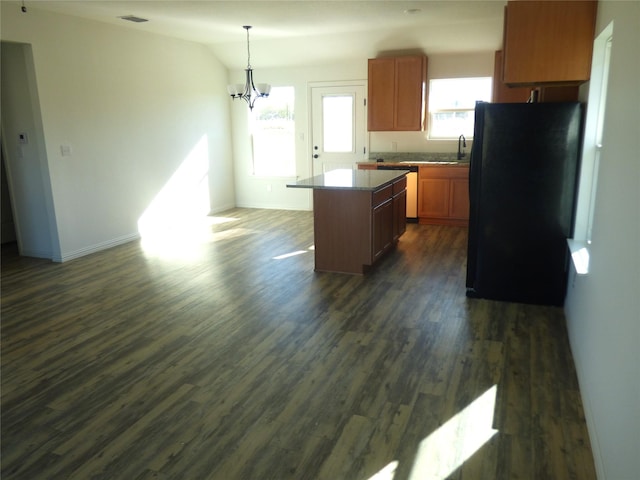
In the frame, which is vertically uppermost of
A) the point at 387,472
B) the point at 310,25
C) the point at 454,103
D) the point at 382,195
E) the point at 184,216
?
the point at 310,25

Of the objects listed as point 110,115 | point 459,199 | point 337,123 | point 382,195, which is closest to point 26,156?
point 110,115

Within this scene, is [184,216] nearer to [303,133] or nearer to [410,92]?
[303,133]

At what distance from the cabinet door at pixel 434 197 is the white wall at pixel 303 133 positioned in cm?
73

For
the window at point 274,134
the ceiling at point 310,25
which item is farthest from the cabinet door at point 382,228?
the window at point 274,134

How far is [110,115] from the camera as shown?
593cm

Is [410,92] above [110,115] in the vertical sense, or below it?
above

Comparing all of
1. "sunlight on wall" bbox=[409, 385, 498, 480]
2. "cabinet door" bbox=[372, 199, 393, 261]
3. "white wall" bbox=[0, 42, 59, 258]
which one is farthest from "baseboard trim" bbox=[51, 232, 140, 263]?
"sunlight on wall" bbox=[409, 385, 498, 480]

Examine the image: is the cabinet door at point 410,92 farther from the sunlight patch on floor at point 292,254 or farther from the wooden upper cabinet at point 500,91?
the sunlight patch on floor at point 292,254

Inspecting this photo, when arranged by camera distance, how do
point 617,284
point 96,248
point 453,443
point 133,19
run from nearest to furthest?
point 617,284
point 453,443
point 133,19
point 96,248

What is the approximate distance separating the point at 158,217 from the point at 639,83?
6.13m

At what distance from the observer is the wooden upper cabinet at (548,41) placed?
321 cm

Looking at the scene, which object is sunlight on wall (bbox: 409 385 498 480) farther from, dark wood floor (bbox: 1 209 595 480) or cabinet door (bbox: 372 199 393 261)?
cabinet door (bbox: 372 199 393 261)

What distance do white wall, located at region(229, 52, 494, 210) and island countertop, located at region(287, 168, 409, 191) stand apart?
2.03 m

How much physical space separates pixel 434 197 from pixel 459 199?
1.13 ft
